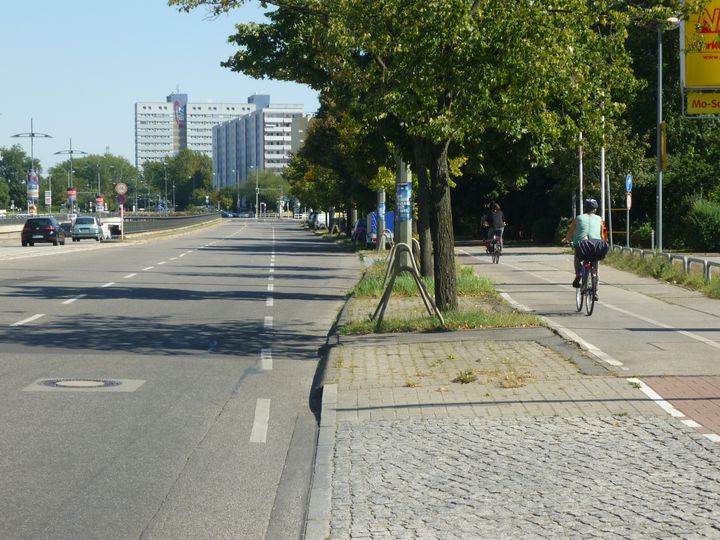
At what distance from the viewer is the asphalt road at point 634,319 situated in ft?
38.8

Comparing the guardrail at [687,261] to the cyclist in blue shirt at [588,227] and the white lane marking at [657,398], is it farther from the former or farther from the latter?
the white lane marking at [657,398]

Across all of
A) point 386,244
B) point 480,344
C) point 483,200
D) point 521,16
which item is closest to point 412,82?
point 521,16

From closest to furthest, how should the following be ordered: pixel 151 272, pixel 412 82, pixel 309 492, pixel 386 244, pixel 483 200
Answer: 1. pixel 309 492
2. pixel 412 82
3. pixel 151 272
4. pixel 386 244
5. pixel 483 200

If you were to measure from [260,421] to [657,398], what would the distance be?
338 cm

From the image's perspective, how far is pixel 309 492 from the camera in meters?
6.76

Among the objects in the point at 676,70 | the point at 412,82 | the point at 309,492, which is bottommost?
the point at 309,492

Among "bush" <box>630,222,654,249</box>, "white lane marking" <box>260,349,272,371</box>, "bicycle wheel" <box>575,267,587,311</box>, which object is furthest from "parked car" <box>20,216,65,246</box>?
"white lane marking" <box>260,349,272,371</box>

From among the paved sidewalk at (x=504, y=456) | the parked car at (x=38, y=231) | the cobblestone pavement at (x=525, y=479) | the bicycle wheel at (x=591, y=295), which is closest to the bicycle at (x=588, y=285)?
the bicycle wheel at (x=591, y=295)

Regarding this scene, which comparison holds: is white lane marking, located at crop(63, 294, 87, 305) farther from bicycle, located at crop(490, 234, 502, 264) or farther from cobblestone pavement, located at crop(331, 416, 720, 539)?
bicycle, located at crop(490, 234, 502, 264)

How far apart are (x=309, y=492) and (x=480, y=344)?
673cm

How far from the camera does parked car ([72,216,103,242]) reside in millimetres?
68688

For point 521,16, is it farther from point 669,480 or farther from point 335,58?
point 669,480

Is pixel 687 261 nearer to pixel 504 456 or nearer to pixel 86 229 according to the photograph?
pixel 504 456

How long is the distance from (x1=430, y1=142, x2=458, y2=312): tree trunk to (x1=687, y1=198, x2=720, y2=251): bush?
3007 centimetres
